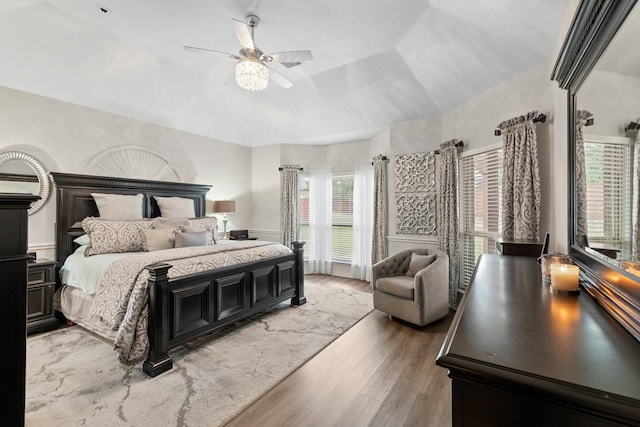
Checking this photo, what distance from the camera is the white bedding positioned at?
2.87m

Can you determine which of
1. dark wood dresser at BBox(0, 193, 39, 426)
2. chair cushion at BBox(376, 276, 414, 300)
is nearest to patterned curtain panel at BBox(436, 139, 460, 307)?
chair cushion at BBox(376, 276, 414, 300)

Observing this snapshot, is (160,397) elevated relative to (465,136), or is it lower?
lower

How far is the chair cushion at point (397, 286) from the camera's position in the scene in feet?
11.1

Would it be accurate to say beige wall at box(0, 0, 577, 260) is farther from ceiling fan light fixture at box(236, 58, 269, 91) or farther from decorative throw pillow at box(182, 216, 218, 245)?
ceiling fan light fixture at box(236, 58, 269, 91)

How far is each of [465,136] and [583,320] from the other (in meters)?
3.61

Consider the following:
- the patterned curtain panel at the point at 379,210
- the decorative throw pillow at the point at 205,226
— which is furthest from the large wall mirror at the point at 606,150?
the decorative throw pillow at the point at 205,226

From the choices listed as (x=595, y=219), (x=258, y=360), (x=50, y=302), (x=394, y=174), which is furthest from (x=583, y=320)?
(x=50, y=302)

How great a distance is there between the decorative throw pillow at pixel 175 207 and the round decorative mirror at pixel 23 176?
1280 millimetres

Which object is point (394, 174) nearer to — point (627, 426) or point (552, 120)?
point (552, 120)

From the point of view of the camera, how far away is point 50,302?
10.9ft

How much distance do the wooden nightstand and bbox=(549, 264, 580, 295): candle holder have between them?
4581 mm

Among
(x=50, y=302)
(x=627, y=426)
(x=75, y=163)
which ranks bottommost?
(x=50, y=302)

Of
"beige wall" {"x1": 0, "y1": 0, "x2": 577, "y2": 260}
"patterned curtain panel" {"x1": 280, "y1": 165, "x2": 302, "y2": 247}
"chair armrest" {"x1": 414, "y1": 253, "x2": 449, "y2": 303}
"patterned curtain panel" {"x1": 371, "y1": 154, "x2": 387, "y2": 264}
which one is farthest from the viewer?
"patterned curtain panel" {"x1": 280, "y1": 165, "x2": 302, "y2": 247}

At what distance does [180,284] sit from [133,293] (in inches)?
14.5
